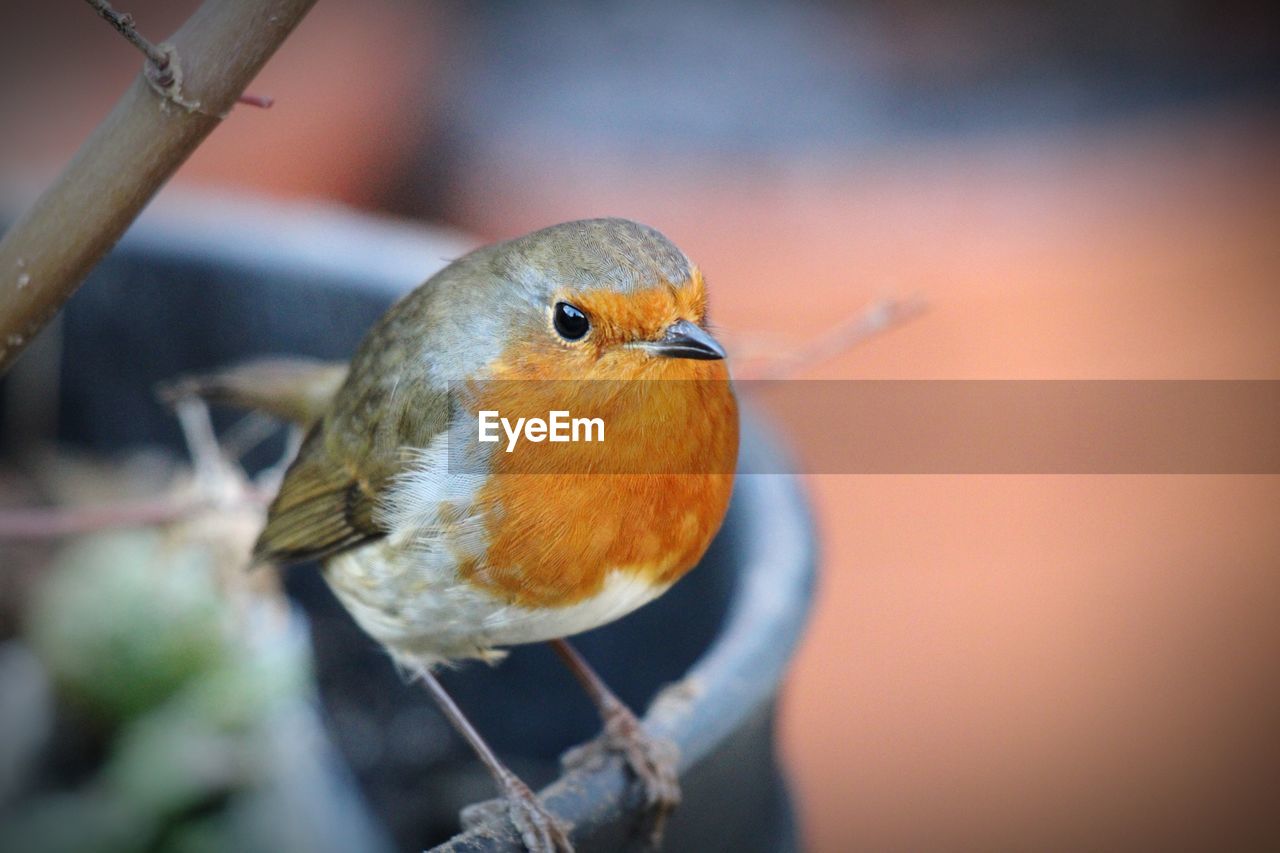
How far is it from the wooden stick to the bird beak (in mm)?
392

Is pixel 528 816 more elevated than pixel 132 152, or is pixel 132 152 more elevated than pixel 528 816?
pixel 132 152

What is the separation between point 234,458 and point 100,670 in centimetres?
39

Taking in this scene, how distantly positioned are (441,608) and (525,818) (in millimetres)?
197

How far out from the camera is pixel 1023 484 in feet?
10.6

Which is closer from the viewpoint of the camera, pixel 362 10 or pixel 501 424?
pixel 501 424

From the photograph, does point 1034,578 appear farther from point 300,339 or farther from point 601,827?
point 601,827

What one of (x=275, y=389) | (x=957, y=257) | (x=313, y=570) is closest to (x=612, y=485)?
(x=275, y=389)

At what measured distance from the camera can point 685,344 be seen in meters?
1.06

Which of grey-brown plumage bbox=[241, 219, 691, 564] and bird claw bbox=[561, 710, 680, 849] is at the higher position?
grey-brown plumage bbox=[241, 219, 691, 564]

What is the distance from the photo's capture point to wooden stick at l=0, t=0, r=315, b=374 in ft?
2.52

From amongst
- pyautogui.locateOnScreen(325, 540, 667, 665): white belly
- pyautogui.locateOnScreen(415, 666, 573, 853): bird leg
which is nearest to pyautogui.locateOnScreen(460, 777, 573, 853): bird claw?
pyautogui.locateOnScreen(415, 666, 573, 853): bird leg

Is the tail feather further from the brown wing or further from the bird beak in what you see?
the bird beak

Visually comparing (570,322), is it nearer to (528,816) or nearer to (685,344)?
(685,344)

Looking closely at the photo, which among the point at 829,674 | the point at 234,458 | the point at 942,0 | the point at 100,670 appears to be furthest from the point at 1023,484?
the point at 100,670
